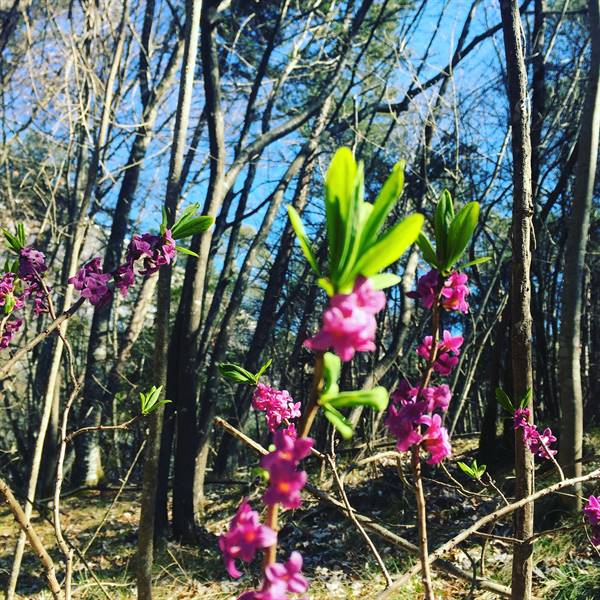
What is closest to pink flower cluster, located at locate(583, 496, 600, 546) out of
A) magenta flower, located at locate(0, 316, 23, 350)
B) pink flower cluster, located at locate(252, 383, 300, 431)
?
pink flower cluster, located at locate(252, 383, 300, 431)

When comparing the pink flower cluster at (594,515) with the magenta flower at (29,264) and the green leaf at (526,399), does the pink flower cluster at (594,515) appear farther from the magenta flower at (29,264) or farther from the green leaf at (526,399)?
the magenta flower at (29,264)

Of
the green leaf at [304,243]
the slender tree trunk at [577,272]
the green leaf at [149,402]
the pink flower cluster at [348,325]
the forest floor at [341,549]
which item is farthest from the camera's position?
the forest floor at [341,549]

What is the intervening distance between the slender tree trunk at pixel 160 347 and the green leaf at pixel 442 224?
1434 mm

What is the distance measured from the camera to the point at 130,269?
131cm

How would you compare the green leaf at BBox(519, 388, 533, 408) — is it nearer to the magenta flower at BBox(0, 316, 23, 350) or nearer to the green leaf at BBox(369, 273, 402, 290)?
the green leaf at BBox(369, 273, 402, 290)

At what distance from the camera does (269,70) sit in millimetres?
8234

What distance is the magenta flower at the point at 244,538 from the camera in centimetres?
57

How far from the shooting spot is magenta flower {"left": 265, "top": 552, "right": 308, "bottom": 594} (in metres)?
0.56

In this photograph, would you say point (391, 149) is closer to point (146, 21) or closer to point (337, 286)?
point (146, 21)

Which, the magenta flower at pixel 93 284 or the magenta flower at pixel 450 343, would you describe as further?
the magenta flower at pixel 93 284

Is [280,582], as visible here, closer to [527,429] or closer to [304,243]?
[304,243]

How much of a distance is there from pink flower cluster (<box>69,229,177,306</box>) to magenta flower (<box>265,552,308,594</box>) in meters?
0.85

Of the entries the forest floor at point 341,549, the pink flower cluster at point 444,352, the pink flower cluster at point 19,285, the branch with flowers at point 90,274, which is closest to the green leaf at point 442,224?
the pink flower cluster at point 444,352

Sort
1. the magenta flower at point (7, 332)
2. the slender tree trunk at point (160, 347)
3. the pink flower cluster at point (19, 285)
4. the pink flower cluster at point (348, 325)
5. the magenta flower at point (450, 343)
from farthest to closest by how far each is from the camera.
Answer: the slender tree trunk at point (160, 347) < the magenta flower at point (7, 332) < the pink flower cluster at point (19, 285) < the magenta flower at point (450, 343) < the pink flower cluster at point (348, 325)
